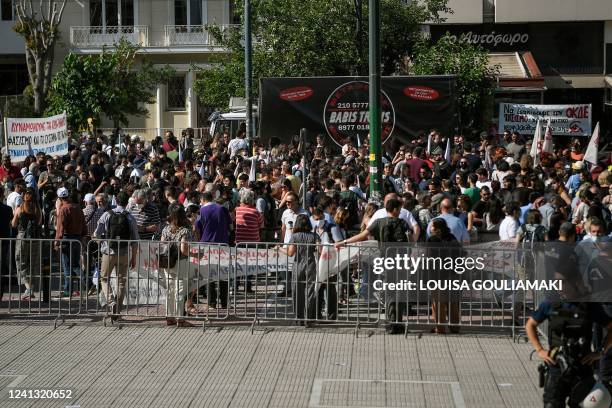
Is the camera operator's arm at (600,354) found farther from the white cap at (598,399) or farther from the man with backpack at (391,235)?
the man with backpack at (391,235)

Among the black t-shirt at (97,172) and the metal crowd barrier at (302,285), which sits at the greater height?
the black t-shirt at (97,172)

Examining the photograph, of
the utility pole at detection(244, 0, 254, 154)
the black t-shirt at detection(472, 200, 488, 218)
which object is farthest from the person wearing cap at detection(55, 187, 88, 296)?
the utility pole at detection(244, 0, 254, 154)

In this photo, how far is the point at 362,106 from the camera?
78.9 ft

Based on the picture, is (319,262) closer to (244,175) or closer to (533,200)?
(533,200)

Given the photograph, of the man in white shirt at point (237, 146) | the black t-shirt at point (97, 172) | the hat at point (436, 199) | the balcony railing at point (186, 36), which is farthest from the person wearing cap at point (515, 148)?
the balcony railing at point (186, 36)

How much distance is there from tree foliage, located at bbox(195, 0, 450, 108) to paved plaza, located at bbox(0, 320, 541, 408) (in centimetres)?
1888

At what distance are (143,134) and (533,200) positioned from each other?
96.1 feet

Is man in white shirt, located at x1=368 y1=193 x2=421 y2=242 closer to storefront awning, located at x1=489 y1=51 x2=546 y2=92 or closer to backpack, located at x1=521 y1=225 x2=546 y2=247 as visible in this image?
backpack, located at x1=521 y1=225 x2=546 y2=247

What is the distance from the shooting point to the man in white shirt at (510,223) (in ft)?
43.9

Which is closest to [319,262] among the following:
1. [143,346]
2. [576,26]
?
[143,346]

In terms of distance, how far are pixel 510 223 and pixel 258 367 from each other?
407 cm

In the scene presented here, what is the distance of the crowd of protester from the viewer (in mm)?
13281

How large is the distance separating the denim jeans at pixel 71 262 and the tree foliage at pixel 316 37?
17580 mm

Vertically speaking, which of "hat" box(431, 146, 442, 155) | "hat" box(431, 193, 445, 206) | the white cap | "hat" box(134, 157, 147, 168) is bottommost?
the white cap
